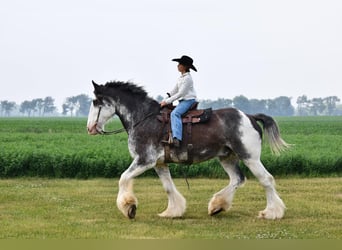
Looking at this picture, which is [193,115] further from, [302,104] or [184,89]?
[302,104]

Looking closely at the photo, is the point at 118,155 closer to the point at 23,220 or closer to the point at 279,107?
the point at 23,220

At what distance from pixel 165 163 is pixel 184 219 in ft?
3.42

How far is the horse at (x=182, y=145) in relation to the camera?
9.56 metres

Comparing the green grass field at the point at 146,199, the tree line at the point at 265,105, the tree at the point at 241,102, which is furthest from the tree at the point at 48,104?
the green grass field at the point at 146,199

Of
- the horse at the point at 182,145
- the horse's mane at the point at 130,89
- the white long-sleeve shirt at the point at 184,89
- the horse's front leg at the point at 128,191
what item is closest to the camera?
the horse's front leg at the point at 128,191

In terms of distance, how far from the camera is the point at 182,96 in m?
9.74

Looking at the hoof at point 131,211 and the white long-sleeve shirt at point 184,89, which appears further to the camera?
the white long-sleeve shirt at point 184,89

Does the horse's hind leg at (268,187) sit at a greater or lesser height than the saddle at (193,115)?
lesser

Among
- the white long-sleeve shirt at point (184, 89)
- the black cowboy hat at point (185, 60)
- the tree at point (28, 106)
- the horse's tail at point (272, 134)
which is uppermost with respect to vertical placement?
the tree at point (28, 106)

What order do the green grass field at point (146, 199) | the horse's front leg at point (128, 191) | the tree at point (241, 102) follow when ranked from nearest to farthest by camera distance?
the green grass field at point (146, 199) < the horse's front leg at point (128, 191) < the tree at point (241, 102)

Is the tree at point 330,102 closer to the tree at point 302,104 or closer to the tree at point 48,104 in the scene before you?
the tree at point 302,104

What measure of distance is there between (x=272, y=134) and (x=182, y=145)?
1.64 m

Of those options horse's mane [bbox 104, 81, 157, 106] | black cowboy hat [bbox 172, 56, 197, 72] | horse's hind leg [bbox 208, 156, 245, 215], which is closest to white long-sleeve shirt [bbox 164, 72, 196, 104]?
black cowboy hat [bbox 172, 56, 197, 72]

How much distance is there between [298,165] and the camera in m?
16.4
